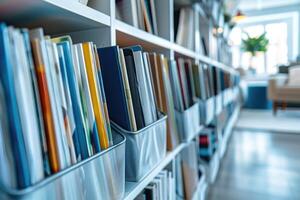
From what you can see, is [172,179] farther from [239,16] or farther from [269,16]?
[269,16]

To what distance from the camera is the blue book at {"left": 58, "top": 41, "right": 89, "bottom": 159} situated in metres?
0.41

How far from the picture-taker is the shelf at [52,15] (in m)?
0.40

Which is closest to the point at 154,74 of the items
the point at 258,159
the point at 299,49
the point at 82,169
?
the point at 82,169

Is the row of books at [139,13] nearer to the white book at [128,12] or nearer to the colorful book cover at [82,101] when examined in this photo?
the white book at [128,12]

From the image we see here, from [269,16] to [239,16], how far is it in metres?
2.29

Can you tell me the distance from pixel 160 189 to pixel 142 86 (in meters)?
0.35

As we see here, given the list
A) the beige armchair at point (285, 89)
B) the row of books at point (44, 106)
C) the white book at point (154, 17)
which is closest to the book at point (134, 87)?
the row of books at point (44, 106)

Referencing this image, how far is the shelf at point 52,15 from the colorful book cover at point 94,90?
7cm

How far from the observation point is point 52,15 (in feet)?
1.50

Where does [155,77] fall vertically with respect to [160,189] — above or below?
above

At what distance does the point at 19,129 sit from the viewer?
12.0 inches

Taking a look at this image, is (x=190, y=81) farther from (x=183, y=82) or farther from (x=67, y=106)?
(x=67, y=106)

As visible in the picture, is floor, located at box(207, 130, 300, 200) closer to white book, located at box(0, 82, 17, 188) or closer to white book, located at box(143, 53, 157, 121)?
white book, located at box(143, 53, 157, 121)

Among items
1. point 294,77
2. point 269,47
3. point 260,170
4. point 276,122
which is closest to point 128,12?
point 260,170
